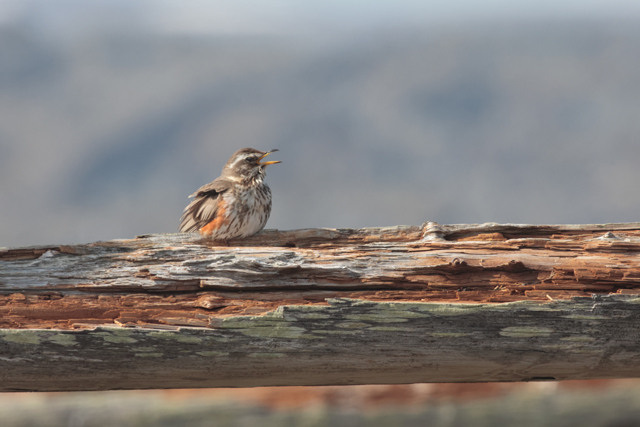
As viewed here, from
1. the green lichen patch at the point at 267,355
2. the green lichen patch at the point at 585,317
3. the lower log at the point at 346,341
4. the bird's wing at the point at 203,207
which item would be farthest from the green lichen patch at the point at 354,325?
the bird's wing at the point at 203,207

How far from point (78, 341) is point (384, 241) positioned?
8.54 ft

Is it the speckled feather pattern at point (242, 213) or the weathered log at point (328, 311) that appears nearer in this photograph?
the weathered log at point (328, 311)

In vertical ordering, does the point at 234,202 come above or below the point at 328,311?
above

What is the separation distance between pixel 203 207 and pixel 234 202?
43 cm

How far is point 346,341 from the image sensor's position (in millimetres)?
3471

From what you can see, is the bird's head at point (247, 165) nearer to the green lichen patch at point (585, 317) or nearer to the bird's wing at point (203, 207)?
the bird's wing at point (203, 207)

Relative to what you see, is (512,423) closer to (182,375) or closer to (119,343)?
(182,375)

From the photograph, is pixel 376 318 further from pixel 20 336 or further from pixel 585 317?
pixel 20 336

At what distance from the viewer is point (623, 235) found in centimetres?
415

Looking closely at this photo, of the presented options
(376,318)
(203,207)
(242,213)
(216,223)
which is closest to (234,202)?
(242,213)

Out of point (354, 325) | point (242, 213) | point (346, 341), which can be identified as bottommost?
point (346, 341)

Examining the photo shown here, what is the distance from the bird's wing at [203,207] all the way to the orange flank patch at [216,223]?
7 centimetres

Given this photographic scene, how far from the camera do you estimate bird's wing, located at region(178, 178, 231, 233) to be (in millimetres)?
5168

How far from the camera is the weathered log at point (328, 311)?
3.46m
